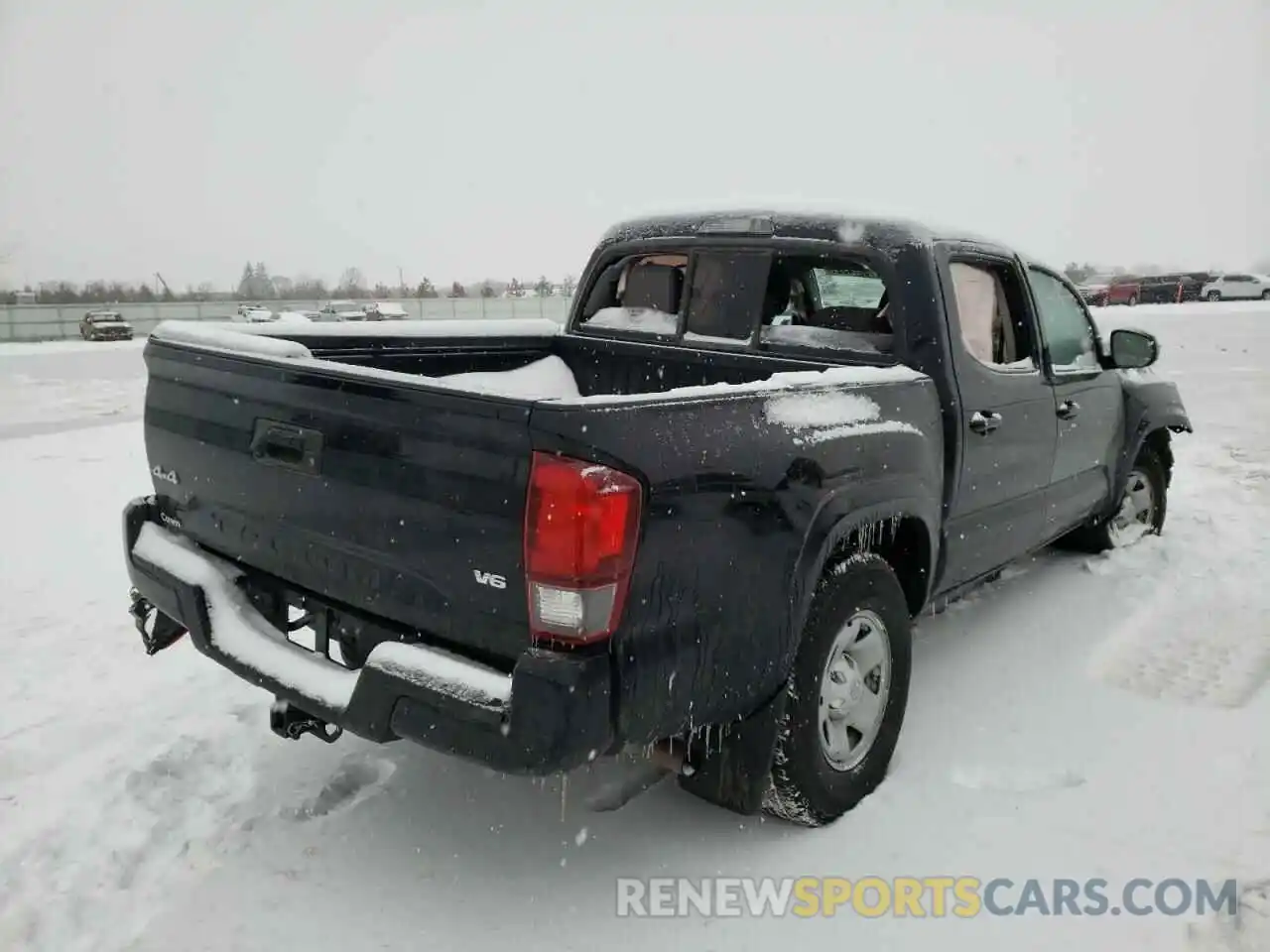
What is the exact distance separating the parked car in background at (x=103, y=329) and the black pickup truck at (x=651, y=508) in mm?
40979

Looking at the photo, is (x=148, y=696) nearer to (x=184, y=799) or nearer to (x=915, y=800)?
(x=184, y=799)

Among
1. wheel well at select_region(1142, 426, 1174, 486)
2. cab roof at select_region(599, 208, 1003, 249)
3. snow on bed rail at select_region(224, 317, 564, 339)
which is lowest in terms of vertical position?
wheel well at select_region(1142, 426, 1174, 486)

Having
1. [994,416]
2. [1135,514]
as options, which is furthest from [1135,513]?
[994,416]

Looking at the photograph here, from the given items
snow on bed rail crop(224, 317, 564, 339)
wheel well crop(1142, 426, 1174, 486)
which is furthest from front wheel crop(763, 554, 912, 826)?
wheel well crop(1142, 426, 1174, 486)

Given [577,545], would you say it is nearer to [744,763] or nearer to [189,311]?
[744,763]

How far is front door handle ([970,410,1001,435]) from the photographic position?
3598 millimetres

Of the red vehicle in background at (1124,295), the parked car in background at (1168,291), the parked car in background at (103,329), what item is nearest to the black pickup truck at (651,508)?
the red vehicle in background at (1124,295)

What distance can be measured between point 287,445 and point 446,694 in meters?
0.91

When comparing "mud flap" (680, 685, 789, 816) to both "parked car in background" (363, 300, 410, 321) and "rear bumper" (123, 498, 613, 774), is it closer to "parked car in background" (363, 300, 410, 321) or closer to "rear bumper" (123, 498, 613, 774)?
"rear bumper" (123, 498, 613, 774)

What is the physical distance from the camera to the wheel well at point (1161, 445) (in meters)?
5.74

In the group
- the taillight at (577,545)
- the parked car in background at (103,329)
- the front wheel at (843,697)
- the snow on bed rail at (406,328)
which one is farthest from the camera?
the parked car in background at (103,329)

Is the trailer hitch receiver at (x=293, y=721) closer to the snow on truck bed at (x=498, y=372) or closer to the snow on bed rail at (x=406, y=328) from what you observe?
the snow on truck bed at (x=498, y=372)

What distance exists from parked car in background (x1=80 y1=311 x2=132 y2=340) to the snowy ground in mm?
39480

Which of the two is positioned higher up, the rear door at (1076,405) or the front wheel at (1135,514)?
the rear door at (1076,405)
